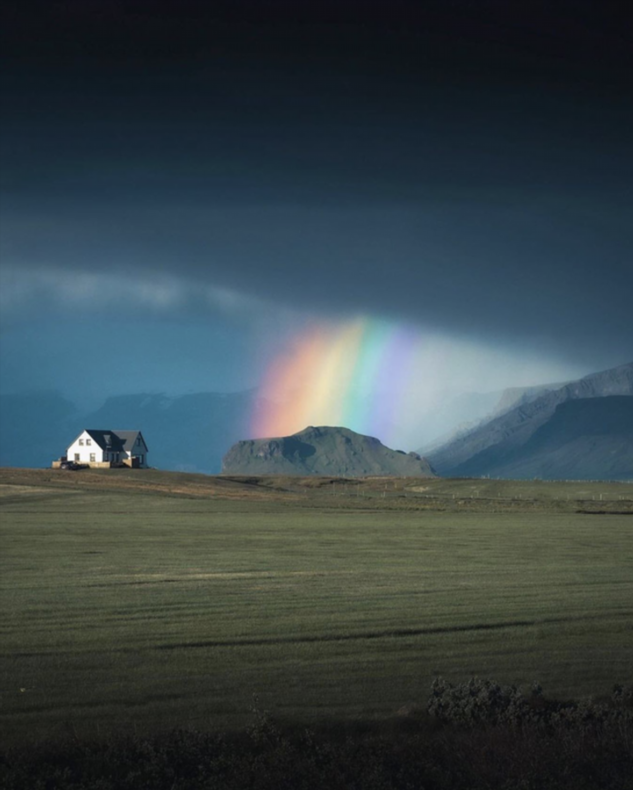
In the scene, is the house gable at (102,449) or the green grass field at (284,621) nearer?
the green grass field at (284,621)

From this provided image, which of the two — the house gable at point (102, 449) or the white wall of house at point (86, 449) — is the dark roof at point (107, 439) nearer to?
the house gable at point (102, 449)

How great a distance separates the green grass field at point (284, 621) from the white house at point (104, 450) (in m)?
90.5

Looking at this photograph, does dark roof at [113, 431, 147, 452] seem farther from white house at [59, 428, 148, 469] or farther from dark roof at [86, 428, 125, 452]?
dark roof at [86, 428, 125, 452]

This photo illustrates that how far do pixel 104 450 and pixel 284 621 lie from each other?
12804 centimetres

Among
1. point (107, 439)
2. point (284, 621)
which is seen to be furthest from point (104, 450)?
point (284, 621)

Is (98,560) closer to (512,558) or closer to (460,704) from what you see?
(512,558)

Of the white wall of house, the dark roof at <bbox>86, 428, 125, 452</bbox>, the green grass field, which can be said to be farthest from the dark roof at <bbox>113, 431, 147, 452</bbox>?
the green grass field

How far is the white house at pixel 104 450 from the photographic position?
468 ft

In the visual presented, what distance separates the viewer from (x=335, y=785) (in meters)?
11.5

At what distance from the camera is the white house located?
14269cm

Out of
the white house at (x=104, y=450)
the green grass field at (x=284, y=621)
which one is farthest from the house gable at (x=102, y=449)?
the green grass field at (x=284, y=621)

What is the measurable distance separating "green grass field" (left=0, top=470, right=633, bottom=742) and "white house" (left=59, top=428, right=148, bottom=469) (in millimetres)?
90482

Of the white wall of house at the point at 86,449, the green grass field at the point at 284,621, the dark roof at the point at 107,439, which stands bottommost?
the green grass field at the point at 284,621

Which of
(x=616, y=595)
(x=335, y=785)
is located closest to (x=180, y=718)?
(x=335, y=785)
